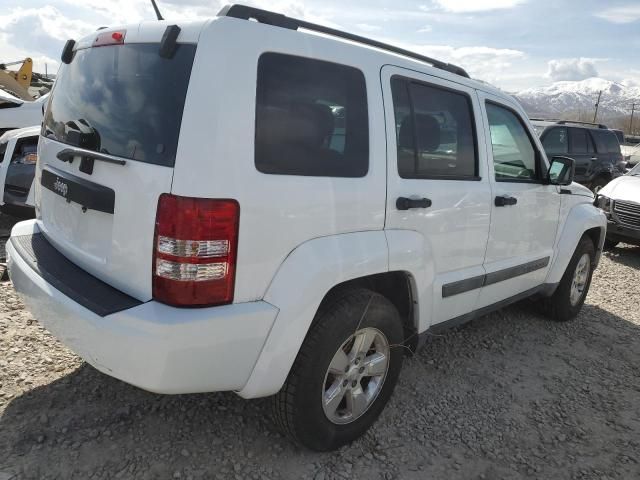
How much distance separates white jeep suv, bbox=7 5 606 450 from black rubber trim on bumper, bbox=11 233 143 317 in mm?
11

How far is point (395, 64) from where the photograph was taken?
8.75 ft

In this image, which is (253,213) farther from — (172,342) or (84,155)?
(84,155)

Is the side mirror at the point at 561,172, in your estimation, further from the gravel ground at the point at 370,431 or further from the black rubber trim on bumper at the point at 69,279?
the black rubber trim on bumper at the point at 69,279

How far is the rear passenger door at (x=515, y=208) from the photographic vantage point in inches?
134

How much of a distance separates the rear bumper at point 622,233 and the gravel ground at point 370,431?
400cm

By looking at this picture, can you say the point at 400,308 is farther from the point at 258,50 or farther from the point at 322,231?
the point at 258,50

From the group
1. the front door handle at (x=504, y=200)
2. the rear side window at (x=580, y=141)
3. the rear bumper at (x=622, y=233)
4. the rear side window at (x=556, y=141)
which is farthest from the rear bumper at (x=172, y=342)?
the rear side window at (x=580, y=141)

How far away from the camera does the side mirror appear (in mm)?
3900

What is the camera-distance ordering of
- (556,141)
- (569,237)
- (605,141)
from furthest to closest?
(605,141) < (556,141) < (569,237)

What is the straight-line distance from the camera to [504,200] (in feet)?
10.9

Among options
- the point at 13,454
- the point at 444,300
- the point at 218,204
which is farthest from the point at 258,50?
the point at 13,454

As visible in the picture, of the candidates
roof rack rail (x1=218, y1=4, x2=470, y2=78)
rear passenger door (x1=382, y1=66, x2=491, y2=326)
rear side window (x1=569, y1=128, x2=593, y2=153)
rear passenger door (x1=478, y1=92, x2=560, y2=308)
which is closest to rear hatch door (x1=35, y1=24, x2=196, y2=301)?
roof rack rail (x1=218, y1=4, x2=470, y2=78)

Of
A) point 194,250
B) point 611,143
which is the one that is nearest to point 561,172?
point 194,250

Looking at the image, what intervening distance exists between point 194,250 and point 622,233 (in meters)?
7.33
